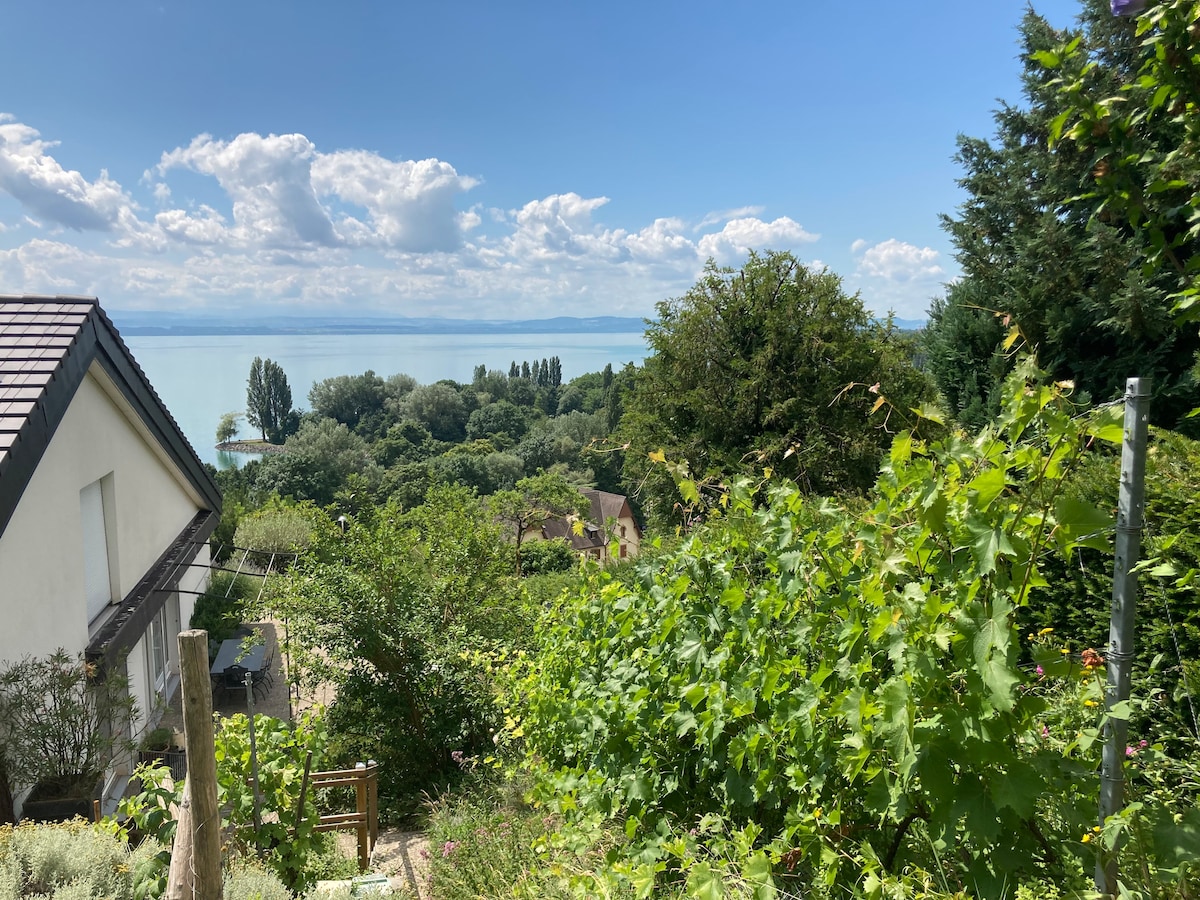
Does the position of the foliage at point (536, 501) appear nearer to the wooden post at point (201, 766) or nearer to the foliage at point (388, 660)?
the foliage at point (388, 660)

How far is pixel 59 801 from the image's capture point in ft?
18.8

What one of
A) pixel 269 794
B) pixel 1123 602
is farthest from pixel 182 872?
pixel 1123 602

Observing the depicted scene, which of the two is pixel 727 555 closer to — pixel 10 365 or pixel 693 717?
pixel 693 717

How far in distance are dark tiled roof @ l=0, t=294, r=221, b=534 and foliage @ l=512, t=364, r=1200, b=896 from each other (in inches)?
197

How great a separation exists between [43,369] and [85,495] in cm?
195

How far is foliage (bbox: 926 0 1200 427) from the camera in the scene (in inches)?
365

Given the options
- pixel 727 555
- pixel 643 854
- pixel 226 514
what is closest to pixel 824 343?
pixel 727 555

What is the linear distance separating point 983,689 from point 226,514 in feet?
78.3

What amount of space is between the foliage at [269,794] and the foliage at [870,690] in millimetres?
1743

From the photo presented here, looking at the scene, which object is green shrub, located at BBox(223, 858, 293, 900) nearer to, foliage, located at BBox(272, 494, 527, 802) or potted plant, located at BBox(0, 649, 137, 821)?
potted plant, located at BBox(0, 649, 137, 821)

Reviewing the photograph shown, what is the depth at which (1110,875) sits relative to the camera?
1663mm

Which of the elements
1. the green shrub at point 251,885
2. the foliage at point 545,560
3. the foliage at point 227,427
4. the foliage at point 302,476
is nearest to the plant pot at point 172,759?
the green shrub at point 251,885

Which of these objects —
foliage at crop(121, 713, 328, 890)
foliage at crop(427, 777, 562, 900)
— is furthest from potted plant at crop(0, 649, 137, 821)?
foliage at crop(427, 777, 562, 900)

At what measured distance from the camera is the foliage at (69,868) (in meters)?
2.89
